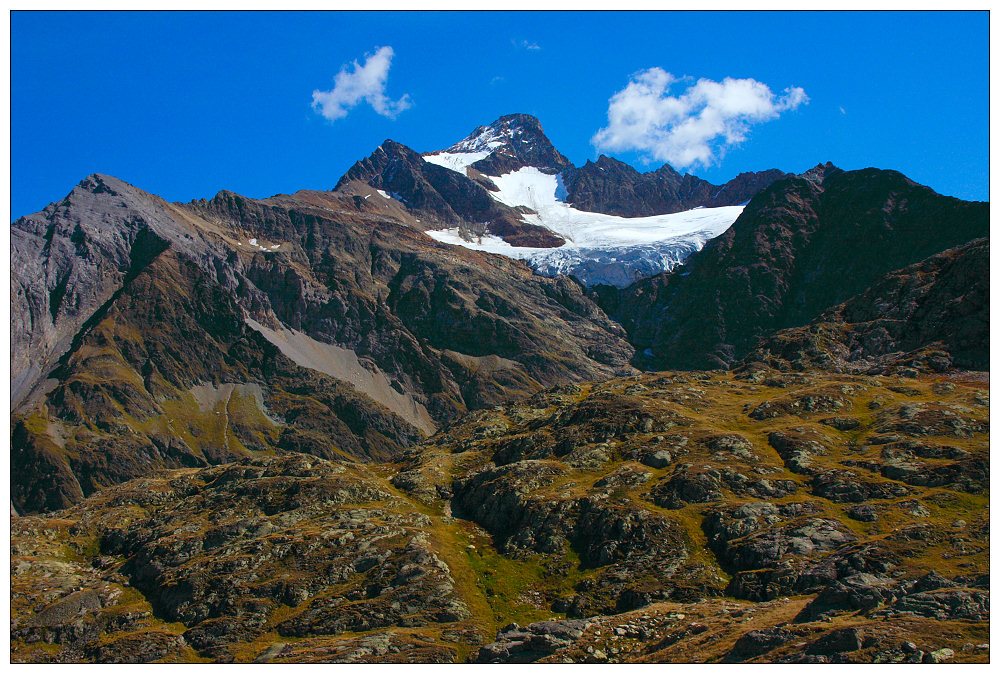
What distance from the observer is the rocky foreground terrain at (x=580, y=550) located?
64.2m

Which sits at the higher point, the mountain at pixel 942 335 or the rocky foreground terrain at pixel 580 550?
the mountain at pixel 942 335

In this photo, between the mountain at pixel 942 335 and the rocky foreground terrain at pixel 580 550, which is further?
the mountain at pixel 942 335

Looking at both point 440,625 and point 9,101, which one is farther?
point 440,625

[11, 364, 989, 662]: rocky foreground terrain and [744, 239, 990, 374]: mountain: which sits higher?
[744, 239, 990, 374]: mountain

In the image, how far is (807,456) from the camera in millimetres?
113000

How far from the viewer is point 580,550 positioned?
98.1 m

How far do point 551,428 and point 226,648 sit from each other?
8118 centimetres

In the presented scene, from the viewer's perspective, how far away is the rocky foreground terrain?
2527 inches

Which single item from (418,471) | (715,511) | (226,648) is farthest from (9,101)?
(418,471)

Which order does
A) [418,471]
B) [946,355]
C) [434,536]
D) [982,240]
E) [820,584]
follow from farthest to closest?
[982,240] → [946,355] → [418,471] → [434,536] → [820,584]

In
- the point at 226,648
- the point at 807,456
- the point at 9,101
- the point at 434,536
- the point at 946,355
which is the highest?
the point at 9,101

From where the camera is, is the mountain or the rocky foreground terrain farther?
the mountain

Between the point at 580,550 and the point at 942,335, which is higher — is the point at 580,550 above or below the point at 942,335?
below

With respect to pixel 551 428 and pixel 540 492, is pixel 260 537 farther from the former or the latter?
pixel 551 428
